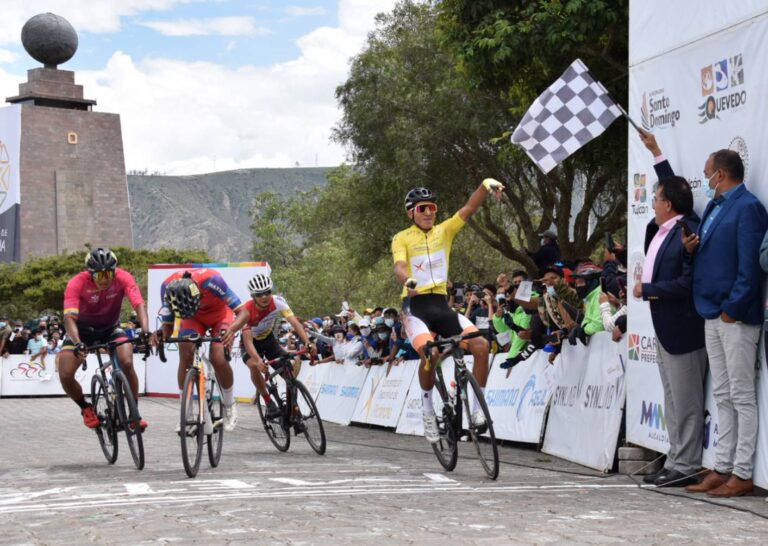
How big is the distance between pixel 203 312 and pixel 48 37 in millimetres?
84297

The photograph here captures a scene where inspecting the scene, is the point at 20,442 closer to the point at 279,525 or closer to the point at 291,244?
the point at 279,525

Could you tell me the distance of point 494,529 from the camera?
707cm

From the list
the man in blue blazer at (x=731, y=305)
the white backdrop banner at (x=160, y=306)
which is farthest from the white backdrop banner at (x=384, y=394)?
the man in blue blazer at (x=731, y=305)

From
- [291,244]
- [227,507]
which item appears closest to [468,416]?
[227,507]

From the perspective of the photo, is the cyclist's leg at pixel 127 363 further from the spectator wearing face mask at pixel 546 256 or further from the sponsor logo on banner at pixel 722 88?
the sponsor logo on banner at pixel 722 88

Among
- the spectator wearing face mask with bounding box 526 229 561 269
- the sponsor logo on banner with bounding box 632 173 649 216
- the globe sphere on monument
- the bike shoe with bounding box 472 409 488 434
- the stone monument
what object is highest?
the globe sphere on monument

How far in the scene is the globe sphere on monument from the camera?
91750 millimetres

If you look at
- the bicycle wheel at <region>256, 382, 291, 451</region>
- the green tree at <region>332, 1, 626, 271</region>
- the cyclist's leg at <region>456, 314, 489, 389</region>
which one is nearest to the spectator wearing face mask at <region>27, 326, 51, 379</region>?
the green tree at <region>332, 1, 626, 271</region>

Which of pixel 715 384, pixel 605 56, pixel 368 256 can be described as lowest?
pixel 715 384

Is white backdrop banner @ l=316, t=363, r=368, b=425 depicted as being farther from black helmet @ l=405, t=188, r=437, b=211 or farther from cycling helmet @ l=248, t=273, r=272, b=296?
black helmet @ l=405, t=188, r=437, b=211

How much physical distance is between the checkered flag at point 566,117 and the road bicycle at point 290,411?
3.83m

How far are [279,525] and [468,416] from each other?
3.49 m

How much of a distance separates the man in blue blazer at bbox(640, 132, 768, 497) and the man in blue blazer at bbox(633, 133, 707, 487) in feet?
1.09

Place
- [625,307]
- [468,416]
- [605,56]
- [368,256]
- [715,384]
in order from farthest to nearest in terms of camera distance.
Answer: [368,256], [605,56], [625,307], [468,416], [715,384]
